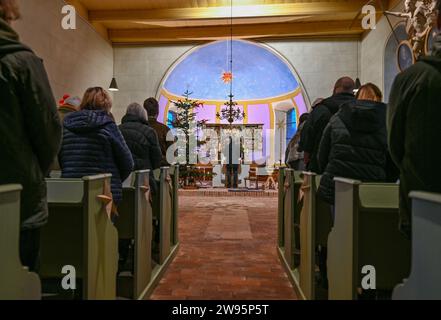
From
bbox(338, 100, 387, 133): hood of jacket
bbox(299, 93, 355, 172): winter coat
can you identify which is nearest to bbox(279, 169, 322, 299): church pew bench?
bbox(299, 93, 355, 172): winter coat

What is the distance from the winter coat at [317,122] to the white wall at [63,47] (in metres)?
5.32

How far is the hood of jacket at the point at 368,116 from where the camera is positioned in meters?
2.55

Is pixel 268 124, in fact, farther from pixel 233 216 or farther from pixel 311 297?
pixel 311 297

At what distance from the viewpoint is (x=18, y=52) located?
1.57 metres

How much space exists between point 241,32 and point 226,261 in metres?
8.20

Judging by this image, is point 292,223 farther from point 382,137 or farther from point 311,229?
point 382,137

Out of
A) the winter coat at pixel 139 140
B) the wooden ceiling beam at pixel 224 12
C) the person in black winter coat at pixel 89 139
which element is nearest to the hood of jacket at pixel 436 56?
the person in black winter coat at pixel 89 139

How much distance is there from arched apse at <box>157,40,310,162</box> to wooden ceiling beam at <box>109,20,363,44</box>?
2.73 metres

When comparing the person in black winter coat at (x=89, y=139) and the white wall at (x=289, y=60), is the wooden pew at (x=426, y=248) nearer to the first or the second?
the person in black winter coat at (x=89, y=139)

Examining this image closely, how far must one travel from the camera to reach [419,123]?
154cm

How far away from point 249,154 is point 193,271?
491 inches

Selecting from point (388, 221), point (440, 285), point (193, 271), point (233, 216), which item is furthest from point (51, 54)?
point (440, 285)

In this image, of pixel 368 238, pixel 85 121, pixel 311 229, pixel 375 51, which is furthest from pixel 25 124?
pixel 375 51

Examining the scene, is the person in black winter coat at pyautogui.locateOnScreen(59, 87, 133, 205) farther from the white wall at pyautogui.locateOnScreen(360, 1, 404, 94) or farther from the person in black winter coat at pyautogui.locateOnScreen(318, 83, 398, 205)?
the white wall at pyautogui.locateOnScreen(360, 1, 404, 94)
